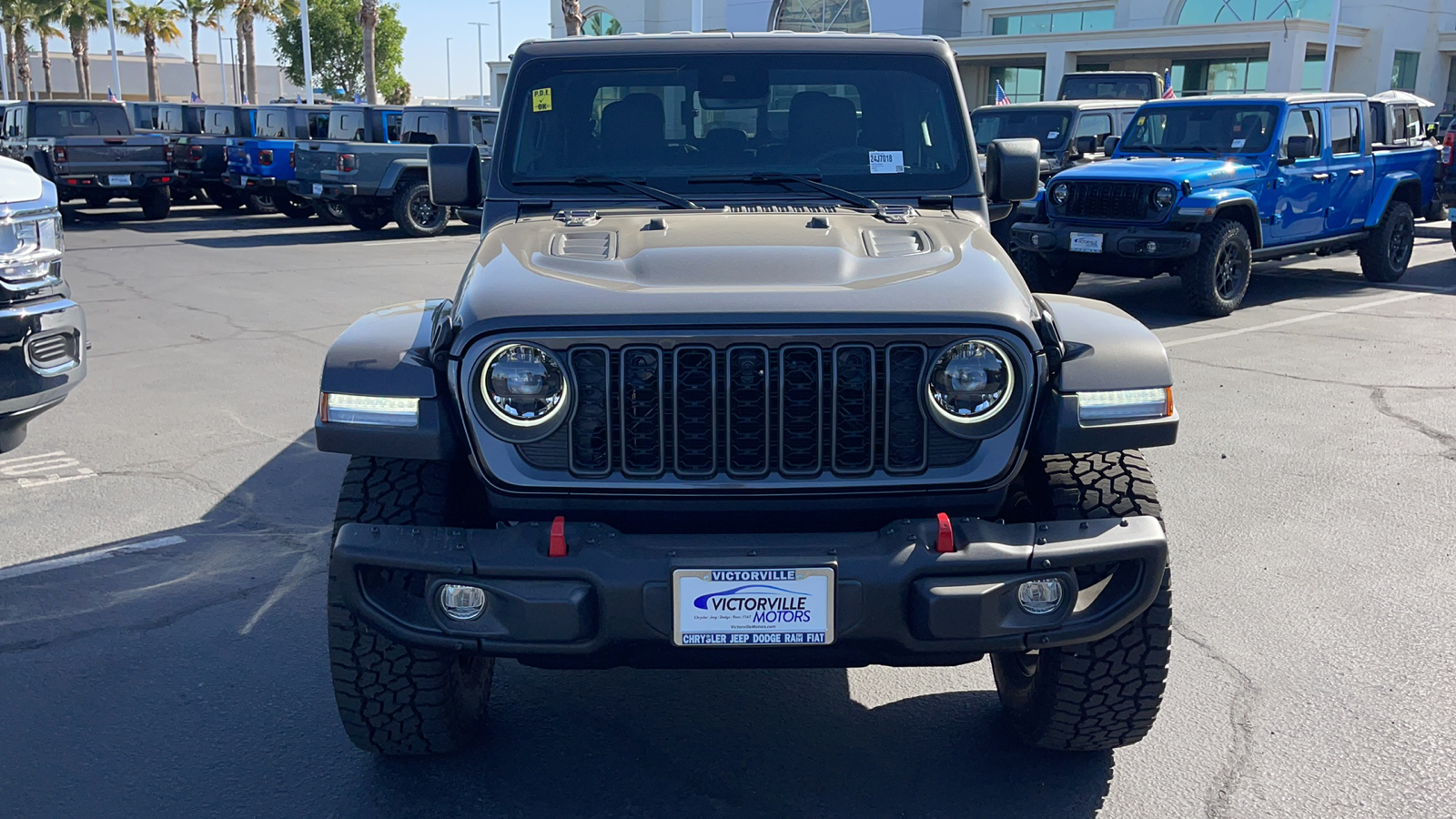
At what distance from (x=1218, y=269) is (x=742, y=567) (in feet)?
29.0

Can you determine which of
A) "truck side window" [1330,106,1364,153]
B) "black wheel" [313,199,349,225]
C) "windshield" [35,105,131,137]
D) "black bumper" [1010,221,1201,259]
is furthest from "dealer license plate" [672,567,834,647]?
"windshield" [35,105,131,137]

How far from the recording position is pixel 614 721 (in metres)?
3.51

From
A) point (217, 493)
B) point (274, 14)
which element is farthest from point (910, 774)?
point (274, 14)

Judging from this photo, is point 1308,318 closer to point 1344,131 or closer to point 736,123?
point 1344,131

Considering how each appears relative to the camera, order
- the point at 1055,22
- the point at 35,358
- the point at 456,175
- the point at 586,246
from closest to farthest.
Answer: the point at 586,246, the point at 456,175, the point at 35,358, the point at 1055,22

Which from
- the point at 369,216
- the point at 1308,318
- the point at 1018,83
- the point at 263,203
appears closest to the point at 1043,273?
the point at 1308,318

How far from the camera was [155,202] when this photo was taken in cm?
1970

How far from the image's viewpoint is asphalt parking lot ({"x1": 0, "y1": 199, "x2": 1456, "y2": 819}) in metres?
3.12

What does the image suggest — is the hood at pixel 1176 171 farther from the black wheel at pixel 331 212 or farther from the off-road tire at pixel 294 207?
the off-road tire at pixel 294 207

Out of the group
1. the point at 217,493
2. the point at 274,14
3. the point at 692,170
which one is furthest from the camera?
the point at 274,14

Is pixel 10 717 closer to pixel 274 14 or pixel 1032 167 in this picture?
pixel 1032 167

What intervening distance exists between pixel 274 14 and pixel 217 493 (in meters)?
48.6

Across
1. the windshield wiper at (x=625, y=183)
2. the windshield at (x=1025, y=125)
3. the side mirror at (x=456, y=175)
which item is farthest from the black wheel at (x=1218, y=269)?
the side mirror at (x=456, y=175)

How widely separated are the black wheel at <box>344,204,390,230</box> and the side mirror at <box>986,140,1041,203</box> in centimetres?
1493
